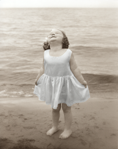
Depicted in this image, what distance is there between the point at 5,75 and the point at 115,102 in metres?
2.50

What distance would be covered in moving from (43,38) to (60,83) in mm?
3243

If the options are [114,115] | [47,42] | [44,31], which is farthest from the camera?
[44,31]

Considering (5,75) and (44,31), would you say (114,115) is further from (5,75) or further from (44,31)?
(44,31)

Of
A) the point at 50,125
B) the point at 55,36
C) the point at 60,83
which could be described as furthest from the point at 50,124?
the point at 55,36

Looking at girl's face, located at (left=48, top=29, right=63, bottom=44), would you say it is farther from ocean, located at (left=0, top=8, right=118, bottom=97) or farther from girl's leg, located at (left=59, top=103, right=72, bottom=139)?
ocean, located at (left=0, top=8, right=118, bottom=97)

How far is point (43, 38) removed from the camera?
4574 millimetres

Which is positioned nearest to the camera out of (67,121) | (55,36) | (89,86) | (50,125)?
(55,36)

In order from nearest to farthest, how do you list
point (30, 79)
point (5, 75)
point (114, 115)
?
point (114, 115) < point (30, 79) < point (5, 75)

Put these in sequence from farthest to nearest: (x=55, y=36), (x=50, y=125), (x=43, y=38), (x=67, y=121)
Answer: (x=43, y=38), (x=50, y=125), (x=67, y=121), (x=55, y=36)

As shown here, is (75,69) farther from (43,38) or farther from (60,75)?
(43,38)

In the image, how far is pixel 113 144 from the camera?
5.23 ft

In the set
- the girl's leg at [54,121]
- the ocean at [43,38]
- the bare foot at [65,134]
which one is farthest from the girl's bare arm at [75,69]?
the ocean at [43,38]

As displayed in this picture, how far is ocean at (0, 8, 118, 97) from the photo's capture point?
3957 millimetres

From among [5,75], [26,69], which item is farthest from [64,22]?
[5,75]
